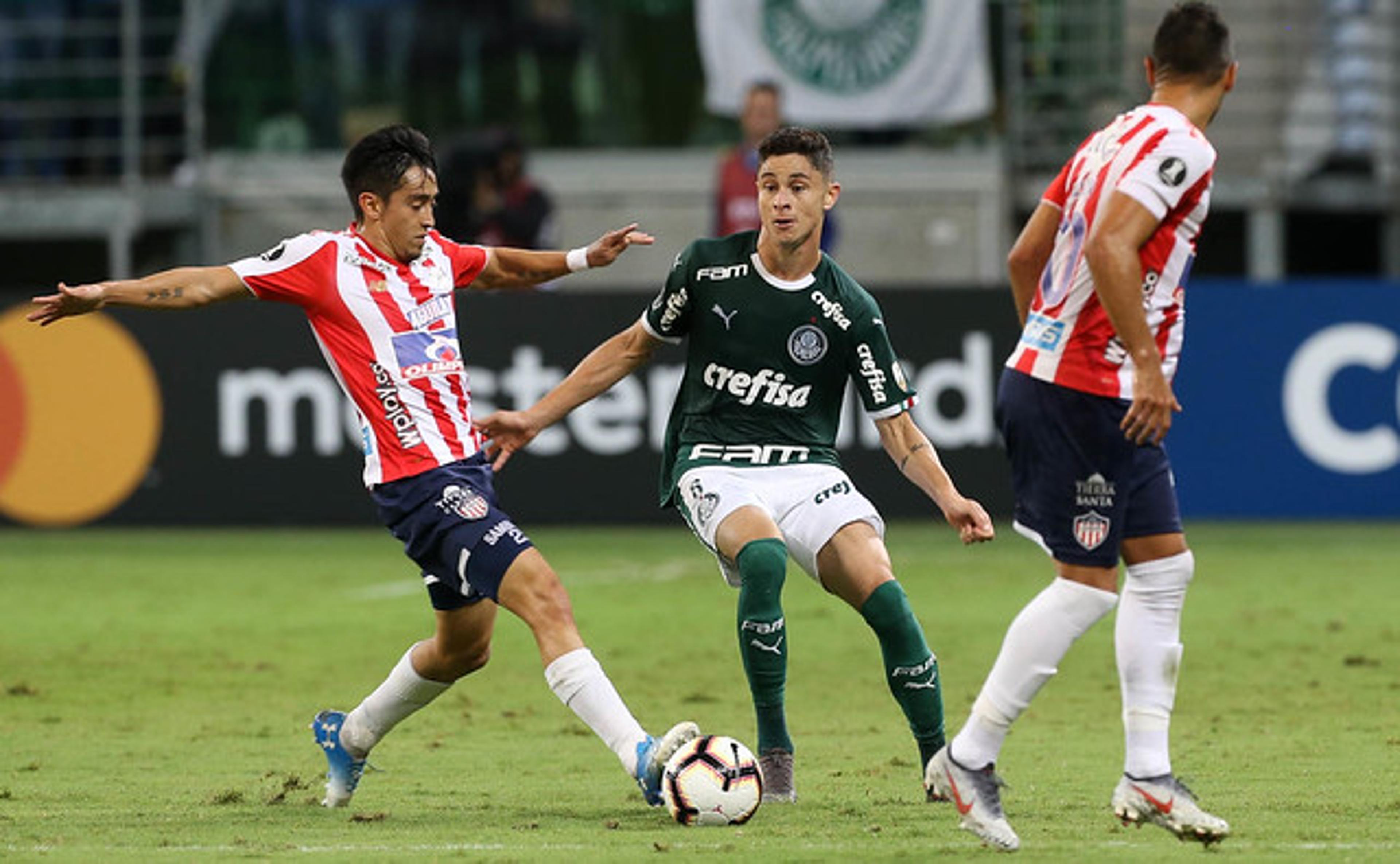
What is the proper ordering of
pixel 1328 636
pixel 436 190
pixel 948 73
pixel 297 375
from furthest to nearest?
pixel 948 73
pixel 297 375
pixel 1328 636
pixel 436 190

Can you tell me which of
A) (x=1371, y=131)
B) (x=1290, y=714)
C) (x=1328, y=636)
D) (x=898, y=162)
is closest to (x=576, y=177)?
(x=898, y=162)

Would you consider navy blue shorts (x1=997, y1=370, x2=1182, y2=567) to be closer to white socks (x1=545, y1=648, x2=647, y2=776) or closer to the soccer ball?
the soccer ball

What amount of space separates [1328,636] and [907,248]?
9.63 m

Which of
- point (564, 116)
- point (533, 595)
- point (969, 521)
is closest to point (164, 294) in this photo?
point (533, 595)

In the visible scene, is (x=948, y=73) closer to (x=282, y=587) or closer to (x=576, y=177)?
(x=576, y=177)

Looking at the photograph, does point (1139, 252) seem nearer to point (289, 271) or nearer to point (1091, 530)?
point (1091, 530)

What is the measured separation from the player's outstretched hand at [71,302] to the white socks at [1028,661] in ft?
9.03

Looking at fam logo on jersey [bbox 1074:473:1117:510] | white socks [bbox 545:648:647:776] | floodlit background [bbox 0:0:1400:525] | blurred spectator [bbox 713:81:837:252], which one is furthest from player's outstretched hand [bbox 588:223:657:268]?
floodlit background [bbox 0:0:1400:525]

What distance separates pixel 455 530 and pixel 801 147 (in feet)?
5.28

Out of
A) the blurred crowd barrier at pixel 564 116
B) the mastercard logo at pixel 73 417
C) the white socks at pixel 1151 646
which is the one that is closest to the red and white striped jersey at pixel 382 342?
the white socks at pixel 1151 646

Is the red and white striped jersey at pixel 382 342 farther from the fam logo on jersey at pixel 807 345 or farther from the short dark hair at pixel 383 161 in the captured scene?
the fam logo on jersey at pixel 807 345

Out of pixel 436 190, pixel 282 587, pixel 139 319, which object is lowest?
pixel 282 587

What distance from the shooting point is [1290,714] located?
375 inches

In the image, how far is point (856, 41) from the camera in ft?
66.3
